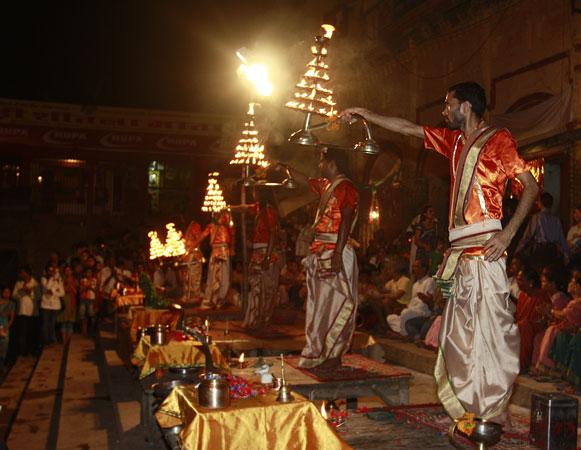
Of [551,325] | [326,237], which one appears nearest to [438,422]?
[326,237]

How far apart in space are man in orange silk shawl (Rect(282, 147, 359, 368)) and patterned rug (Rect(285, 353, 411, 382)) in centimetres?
13

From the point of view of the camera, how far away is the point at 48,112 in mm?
26141

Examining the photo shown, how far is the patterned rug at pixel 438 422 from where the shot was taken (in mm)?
4215

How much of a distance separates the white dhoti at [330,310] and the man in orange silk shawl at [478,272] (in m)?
2.45

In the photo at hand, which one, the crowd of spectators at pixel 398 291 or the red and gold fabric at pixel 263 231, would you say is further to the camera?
the red and gold fabric at pixel 263 231

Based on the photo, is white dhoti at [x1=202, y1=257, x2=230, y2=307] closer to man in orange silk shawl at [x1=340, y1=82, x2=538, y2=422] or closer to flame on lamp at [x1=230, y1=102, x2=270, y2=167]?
flame on lamp at [x1=230, y1=102, x2=270, y2=167]

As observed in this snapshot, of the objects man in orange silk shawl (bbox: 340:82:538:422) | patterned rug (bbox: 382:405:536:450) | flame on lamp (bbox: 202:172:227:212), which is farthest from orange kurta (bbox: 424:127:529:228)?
flame on lamp (bbox: 202:172:227:212)

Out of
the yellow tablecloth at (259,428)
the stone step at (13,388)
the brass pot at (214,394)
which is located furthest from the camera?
the stone step at (13,388)

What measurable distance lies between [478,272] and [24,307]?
12.6 meters

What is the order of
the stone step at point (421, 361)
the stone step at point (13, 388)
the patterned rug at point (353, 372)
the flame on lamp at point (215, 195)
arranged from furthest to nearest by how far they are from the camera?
the flame on lamp at point (215, 195) → the stone step at point (13, 388) → the stone step at point (421, 361) → the patterned rug at point (353, 372)

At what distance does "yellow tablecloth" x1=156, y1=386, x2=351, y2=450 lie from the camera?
145 inches

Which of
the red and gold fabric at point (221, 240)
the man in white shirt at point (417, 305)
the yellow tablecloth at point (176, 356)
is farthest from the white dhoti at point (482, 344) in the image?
the red and gold fabric at point (221, 240)

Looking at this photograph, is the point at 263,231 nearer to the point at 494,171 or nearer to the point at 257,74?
the point at 257,74

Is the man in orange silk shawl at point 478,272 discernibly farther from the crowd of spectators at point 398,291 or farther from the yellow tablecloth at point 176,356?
the yellow tablecloth at point 176,356
